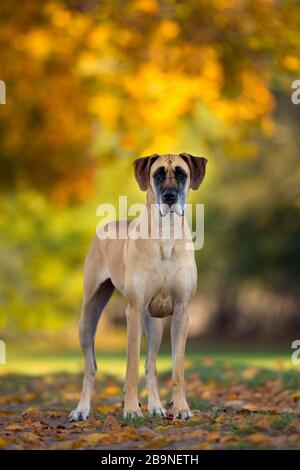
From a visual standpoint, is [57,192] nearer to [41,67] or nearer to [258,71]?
[41,67]

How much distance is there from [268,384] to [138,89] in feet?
24.5

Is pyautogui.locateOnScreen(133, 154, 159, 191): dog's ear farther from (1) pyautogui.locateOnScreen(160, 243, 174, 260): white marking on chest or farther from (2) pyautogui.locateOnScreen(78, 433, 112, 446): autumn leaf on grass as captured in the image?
(2) pyautogui.locateOnScreen(78, 433, 112, 446): autumn leaf on grass

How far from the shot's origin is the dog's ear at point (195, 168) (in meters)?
6.82

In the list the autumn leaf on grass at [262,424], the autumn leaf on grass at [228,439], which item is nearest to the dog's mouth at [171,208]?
the autumn leaf on grass at [262,424]

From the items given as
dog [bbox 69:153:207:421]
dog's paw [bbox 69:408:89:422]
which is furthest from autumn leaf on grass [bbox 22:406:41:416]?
dog [bbox 69:153:207:421]

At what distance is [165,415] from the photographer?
7.07m

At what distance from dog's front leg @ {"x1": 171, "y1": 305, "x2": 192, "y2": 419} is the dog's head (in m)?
0.81

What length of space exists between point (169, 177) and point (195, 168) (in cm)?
33

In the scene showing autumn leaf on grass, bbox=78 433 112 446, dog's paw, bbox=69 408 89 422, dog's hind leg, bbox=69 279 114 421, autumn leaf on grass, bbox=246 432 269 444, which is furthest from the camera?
dog's hind leg, bbox=69 279 114 421

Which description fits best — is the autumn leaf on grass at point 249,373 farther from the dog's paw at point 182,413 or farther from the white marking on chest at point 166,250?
the white marking on chest at point 166,250

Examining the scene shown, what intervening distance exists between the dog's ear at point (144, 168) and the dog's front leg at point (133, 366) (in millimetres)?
922

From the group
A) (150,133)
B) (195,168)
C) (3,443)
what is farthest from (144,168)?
(150,133)

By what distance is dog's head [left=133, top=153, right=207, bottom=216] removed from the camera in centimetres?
654
